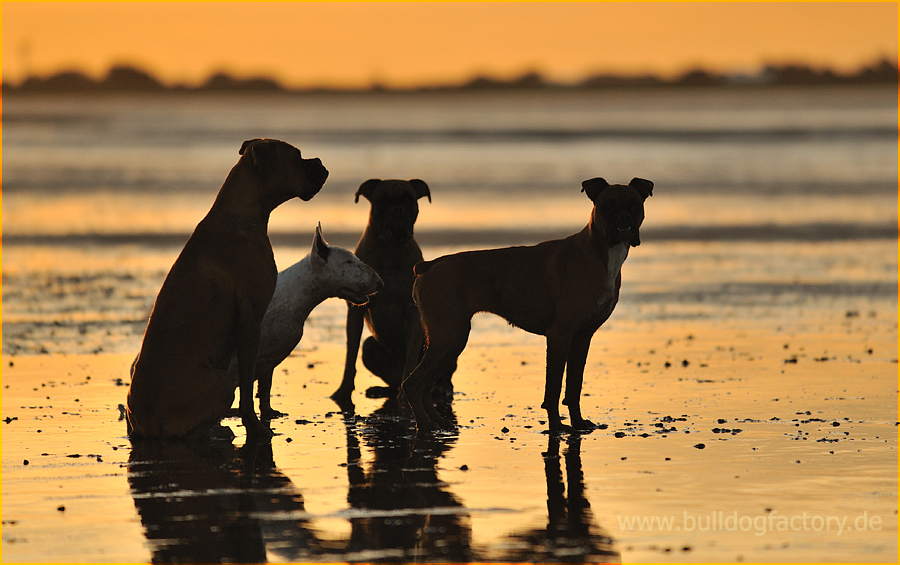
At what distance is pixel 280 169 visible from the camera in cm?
974

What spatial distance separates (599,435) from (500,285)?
52.0 inches

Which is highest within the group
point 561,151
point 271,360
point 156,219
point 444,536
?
point 561,151

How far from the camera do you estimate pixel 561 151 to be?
4866 cm

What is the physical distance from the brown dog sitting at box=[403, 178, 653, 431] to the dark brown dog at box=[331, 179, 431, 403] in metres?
1.44

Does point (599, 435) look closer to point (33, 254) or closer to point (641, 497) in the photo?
point (641, 497)

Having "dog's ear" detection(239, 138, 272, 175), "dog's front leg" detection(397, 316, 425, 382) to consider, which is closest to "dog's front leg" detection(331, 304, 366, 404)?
"dog's front leg" detection(397, 316, 425, 382)

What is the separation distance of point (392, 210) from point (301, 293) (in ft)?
4.62

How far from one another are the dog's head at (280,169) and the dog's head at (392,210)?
1556 millimetres

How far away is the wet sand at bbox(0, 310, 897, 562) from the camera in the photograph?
670 centimetres

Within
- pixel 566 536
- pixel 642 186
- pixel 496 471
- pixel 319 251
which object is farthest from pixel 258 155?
pixel 566 536

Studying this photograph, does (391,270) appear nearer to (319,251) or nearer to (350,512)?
(319,251)

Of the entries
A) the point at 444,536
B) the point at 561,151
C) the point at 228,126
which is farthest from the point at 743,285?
the point at 228,126

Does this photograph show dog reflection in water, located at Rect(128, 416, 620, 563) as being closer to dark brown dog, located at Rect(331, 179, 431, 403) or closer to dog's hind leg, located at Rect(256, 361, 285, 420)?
dog's hind leg, located at Rect(256, 361, 285, 420)

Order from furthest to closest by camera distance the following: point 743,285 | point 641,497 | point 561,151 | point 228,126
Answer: point 228,126, point 561,151, point 743,285, point 641,497
